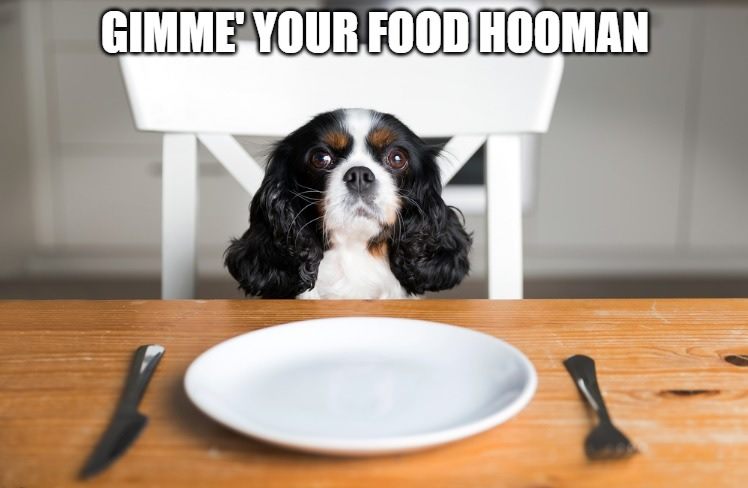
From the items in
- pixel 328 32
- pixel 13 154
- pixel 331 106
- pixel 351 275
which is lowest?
pixel 351 275

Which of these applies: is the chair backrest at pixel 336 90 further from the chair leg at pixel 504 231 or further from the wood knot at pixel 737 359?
the wood knot at pixel 737 359

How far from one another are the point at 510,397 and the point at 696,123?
86.2 inches

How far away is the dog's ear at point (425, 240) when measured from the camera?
106 centimetres

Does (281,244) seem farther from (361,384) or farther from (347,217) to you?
(361,384)

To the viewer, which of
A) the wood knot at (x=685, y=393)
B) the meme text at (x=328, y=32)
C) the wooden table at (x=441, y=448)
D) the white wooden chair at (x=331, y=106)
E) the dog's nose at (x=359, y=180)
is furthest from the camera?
the meme text at (x=328, y=32)

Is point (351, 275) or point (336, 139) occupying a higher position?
point (336, 139)

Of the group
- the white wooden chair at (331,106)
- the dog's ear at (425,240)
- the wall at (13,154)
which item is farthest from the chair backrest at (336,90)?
the wall at (13,154)

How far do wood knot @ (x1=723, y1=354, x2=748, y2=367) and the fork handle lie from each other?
106mm

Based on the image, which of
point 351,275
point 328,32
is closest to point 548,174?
point 328,32

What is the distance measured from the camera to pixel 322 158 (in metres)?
1.01

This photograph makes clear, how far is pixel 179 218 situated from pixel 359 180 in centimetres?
28

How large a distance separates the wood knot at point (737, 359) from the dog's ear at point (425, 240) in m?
0.53

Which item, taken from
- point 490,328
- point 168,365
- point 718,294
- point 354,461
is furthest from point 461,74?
point 718,294

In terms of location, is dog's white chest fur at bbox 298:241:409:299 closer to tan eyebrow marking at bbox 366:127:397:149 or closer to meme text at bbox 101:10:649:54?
tan eyebrow marking at bbox 366:127:397:149
